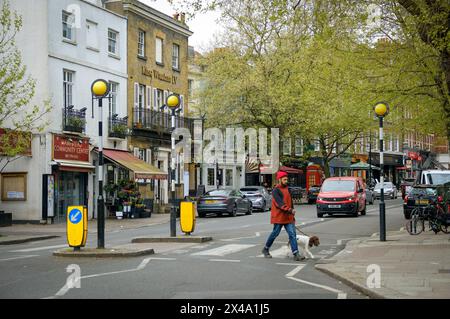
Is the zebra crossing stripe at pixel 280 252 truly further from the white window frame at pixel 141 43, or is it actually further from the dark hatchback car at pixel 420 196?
the white window frame at pixel 141 43

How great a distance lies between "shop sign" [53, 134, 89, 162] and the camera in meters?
28.6

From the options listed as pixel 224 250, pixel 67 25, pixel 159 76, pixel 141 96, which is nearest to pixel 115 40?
pixel 141 96

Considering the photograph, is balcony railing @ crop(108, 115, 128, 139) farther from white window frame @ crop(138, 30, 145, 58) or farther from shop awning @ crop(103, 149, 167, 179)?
white window frame @ crop(138, 30, 145, 58)

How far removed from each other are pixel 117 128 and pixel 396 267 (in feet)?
75.6

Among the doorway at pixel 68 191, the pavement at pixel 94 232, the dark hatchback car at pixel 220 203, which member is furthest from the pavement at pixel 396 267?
the doorway at pixel 68 191

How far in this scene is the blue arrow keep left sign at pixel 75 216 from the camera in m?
14.4

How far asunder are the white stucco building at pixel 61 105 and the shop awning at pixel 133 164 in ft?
2.18

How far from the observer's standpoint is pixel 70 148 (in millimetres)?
29562

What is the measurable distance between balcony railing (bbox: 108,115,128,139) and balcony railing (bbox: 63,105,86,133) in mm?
2572

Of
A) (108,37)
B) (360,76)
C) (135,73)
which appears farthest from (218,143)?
(360,76)

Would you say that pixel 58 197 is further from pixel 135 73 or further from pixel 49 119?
pixel 135 73

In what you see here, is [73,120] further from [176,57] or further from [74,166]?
[176,57]

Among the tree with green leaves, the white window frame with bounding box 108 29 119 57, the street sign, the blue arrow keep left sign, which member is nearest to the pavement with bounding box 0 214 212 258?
the street sign

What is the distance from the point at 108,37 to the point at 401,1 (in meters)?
20.1
